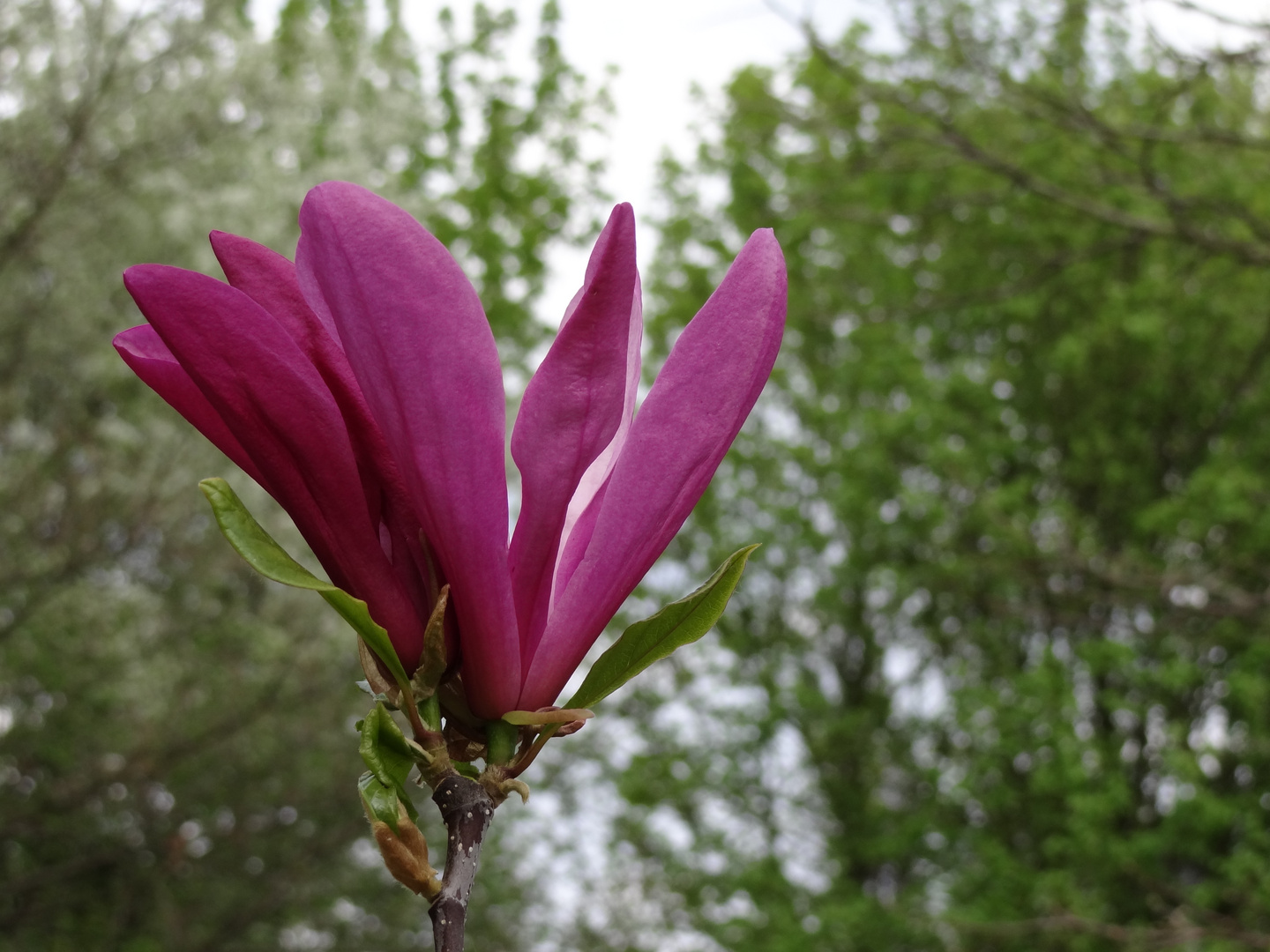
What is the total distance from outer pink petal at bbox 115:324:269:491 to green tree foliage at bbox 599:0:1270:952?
5428 millimetres

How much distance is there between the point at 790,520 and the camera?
9859 millimetres

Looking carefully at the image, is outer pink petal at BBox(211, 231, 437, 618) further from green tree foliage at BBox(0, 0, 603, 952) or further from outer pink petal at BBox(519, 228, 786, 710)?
green tree foliage at BBox(0, 0, 603, 952)

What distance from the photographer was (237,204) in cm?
678

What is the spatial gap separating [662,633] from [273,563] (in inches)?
7.6

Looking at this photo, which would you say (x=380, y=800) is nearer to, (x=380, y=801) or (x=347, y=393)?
(x=380, y=801)

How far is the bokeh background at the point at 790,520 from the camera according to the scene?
18.0 ft

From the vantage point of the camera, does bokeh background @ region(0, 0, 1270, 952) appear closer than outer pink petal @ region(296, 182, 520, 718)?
No

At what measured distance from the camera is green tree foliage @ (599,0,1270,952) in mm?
7379

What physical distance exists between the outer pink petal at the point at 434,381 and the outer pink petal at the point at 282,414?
1.1 inches

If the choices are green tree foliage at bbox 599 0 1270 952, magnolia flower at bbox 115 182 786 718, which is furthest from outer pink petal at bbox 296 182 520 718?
green tree foliage at bbox 599 0 1270 952

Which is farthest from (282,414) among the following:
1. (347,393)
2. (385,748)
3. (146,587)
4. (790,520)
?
(790,520)

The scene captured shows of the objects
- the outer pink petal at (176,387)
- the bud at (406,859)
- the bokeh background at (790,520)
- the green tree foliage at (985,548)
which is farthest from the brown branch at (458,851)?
the green tree foliage at (985,548)

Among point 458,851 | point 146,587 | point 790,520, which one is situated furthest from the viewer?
point 790,520

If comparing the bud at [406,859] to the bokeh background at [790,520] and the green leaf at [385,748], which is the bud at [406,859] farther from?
the bokeh background at [790,520]
